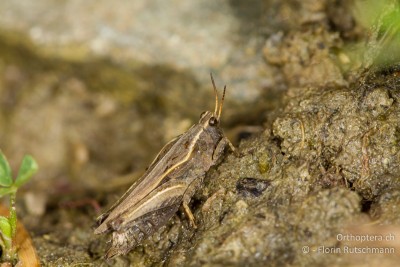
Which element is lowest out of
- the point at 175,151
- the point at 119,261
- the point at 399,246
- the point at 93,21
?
the point at 399,246

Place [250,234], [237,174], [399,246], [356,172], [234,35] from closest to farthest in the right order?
[399,246] → [250,234] → [356,172] → [237,174] → [234,35]

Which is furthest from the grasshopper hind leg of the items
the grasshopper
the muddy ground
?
the muddy ground

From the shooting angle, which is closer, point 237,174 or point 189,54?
point 237,174

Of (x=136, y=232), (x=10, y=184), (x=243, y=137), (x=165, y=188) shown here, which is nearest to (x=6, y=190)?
(x=10, y=184)

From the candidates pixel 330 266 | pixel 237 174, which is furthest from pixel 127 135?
pixel 330 266

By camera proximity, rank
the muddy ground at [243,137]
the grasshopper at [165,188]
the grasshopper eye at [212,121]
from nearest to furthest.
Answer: the muddy ground at [243,137], the grasshopper at [165,188], the grasshopper eye at [212,121]

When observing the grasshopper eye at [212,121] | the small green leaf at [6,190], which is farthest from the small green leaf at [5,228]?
the grasshopper eye at [212,121]

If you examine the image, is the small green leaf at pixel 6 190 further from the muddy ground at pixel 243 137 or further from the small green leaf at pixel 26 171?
the muddy ground at pixel 243 137

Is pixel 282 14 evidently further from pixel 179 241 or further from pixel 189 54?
pixel 179 241
